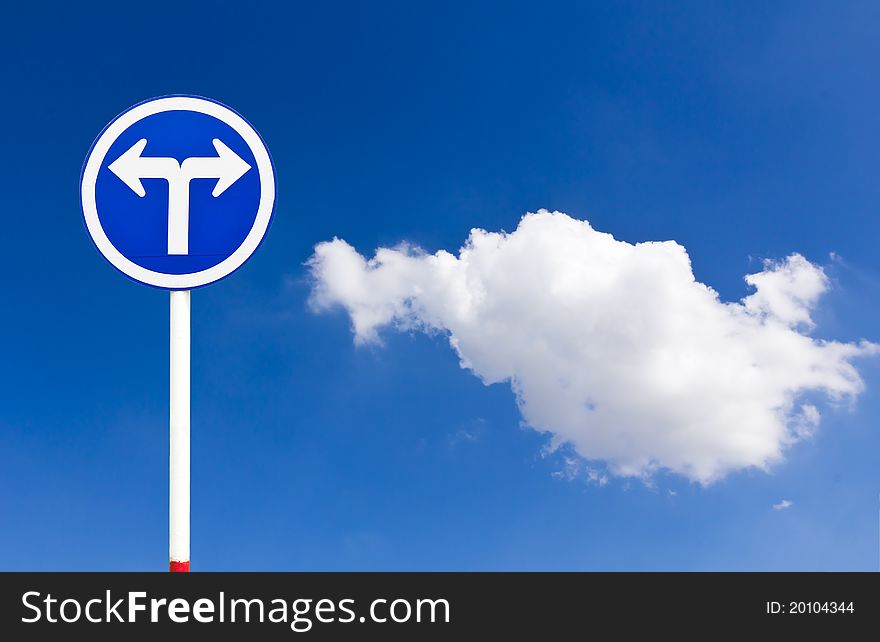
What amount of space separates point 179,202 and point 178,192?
46 millimetres

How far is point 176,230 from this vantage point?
3.56m

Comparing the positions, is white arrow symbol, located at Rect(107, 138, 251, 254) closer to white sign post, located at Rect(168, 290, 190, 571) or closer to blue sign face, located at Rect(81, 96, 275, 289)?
blue sign face, located at Rect(81, 96, 275, 289)

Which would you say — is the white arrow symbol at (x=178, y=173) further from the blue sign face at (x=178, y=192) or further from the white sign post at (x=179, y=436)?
the white sign post at (x=179, y=436)

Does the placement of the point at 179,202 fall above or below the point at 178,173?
below

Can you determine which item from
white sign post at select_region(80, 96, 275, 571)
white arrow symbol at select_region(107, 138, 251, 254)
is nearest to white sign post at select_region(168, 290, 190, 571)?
white sign post at select_region(80, 96, 275, 571)

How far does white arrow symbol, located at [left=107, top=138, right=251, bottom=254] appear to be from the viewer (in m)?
3.56

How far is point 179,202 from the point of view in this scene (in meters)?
3.58

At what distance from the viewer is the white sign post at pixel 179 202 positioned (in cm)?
354

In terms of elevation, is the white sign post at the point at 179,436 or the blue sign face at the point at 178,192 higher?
the blue sign face at the point at 178,192

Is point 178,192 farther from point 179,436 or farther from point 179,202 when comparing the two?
point 179,436

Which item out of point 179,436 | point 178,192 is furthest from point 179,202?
point 179,436

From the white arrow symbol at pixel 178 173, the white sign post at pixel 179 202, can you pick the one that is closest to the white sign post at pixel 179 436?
the white sign post at pixel 179 202

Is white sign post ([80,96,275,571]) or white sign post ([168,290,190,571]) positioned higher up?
white sign post ([80,96,275,571])
